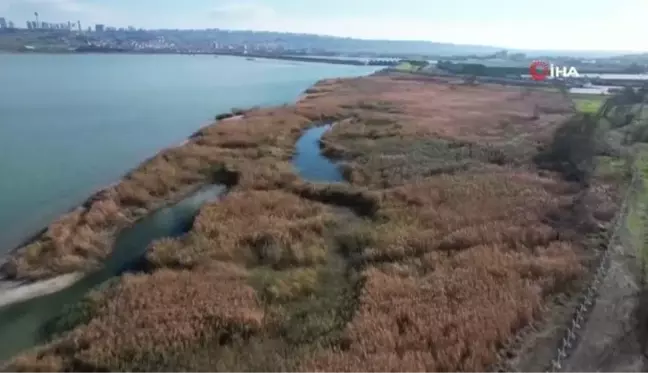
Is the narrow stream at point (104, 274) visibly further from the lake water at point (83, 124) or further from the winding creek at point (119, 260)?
the lake water at point (83, 124)

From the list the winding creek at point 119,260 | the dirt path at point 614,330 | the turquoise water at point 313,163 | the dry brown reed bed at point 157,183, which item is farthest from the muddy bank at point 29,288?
the dirt path at point 614,330

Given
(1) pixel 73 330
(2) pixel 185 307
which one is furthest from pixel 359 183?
(1) pixel 73 330

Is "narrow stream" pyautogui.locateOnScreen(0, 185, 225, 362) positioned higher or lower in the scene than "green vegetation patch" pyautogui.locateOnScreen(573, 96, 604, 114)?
lower

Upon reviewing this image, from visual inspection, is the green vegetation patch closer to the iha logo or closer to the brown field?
the brown field

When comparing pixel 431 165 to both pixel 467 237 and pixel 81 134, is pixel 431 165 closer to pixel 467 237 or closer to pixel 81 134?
pixel 467 237

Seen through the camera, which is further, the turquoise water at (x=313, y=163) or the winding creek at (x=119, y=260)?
the turquoise water at (x=313, y=163)

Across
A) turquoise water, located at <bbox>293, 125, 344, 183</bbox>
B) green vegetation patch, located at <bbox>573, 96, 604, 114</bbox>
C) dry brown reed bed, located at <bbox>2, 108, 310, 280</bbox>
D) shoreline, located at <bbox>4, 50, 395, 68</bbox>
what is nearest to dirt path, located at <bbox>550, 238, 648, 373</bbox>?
dry brown reed bed, located at <bbox>2, 108, 310, 280</bbox>
